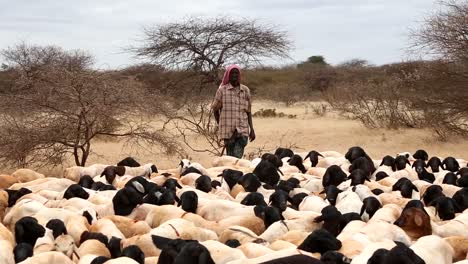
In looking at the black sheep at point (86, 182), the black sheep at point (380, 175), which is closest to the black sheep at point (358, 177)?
the black sheep at point (380, 175)

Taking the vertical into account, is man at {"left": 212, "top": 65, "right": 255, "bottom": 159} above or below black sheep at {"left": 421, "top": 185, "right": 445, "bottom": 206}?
above

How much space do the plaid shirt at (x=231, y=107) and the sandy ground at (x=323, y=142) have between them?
3.11m

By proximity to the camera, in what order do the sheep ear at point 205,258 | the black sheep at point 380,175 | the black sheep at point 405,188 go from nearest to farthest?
1. the sheep ear at point 205,258
2. the black sheep at point 405,188
3. the black sheep at point 380,175

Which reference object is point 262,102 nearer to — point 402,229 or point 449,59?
point 449,59

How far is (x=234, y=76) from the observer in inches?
354

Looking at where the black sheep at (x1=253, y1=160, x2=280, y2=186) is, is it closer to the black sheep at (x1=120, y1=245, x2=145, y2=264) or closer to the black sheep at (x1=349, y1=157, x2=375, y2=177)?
the black sheep at (x1=349, y1=157, x2=375, y2=177)

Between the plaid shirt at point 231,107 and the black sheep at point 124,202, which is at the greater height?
the plaid shirt at point 231,107

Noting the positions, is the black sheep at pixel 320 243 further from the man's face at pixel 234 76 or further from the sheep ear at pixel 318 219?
the man's face at pixel 234 76

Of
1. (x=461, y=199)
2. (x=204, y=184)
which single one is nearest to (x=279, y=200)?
(x=204, y=184)

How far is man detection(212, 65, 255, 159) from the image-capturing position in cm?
903

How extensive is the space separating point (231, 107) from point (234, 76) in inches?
16.4

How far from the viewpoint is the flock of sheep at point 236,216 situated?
4445mm

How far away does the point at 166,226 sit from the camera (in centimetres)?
504

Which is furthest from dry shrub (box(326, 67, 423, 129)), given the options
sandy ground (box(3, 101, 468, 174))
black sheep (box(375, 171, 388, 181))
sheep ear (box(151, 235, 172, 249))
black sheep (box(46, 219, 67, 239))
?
black sheep (box(46, 219, 67, 239))
